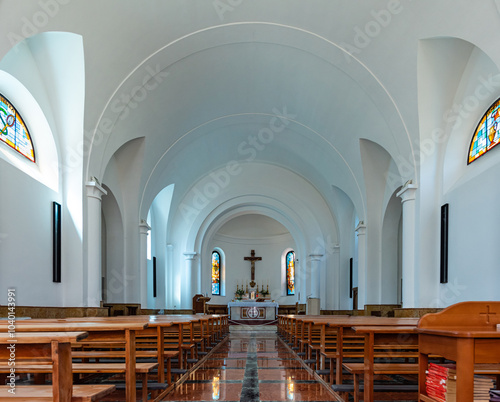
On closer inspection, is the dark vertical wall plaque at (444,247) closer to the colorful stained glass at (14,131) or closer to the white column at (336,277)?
the colorful stained glass at (14,131)

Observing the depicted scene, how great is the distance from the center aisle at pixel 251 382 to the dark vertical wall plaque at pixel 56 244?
3394 millimetres

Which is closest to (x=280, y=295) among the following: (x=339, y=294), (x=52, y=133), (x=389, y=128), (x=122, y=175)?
(x=339, y=294)

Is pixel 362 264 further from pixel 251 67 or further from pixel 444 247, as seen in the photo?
pixel 251 67

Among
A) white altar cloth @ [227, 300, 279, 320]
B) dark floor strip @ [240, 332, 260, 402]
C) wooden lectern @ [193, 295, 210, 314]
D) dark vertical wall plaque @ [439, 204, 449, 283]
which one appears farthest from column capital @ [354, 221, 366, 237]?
white altar cloth @ [227, 300, 279, 320]

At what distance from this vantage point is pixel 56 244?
10.0 meters

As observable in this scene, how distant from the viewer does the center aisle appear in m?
5.69

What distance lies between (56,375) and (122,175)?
11.8 m

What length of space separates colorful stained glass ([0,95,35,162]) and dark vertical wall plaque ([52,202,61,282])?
1.09 metres

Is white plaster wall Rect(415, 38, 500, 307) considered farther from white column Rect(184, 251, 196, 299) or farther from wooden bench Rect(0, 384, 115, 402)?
white column Rect(184, 251, 196, 299)

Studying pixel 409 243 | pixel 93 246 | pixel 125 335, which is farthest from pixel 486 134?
pixel 93 246

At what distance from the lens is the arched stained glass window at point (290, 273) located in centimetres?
2877

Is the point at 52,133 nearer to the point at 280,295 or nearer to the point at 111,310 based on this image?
the point at 111,310

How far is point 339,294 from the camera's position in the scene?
20.3m

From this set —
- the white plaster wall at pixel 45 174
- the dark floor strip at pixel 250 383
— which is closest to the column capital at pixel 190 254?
the white plaster wall at pixel 45 174
